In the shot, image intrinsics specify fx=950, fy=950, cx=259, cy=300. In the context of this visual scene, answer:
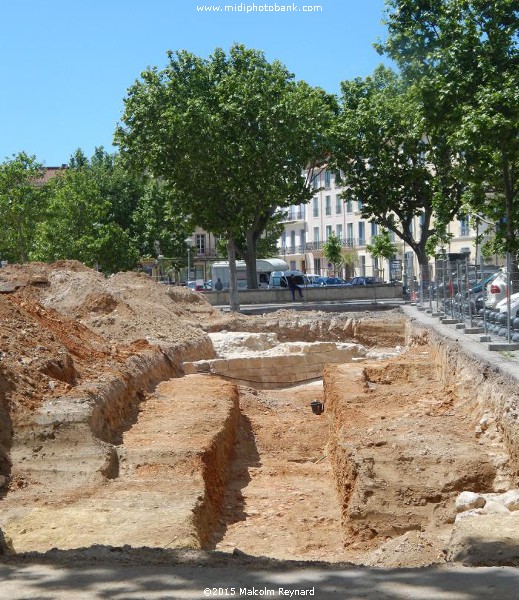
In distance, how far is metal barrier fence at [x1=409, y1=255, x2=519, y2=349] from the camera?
13898 millimetres

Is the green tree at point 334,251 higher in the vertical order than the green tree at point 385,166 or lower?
lower

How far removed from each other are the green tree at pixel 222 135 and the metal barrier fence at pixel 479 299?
12.9 meters

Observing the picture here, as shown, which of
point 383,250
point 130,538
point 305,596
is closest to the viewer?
point 305,596

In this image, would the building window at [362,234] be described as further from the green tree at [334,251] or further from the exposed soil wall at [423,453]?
the exposed soil wall at [423,453]

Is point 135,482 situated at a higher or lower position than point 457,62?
lower

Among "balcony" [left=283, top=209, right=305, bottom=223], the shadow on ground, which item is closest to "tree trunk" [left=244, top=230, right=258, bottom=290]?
the shadow on ground

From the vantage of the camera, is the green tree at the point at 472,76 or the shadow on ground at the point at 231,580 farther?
the green tree at the point at 472,76

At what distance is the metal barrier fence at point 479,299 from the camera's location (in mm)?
13898

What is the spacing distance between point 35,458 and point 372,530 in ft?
12.3

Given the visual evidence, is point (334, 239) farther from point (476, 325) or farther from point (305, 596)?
point (305, 596)

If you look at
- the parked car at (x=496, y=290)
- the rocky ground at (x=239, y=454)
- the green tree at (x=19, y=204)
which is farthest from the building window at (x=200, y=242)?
the parked car at (x=496, y=290)

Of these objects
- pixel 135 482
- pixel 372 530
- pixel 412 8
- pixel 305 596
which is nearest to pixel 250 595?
pixel 305 596

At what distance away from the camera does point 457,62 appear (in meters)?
21.7

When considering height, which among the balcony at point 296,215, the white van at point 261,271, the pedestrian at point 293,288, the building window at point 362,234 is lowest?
the pedestrian at point 293,288
